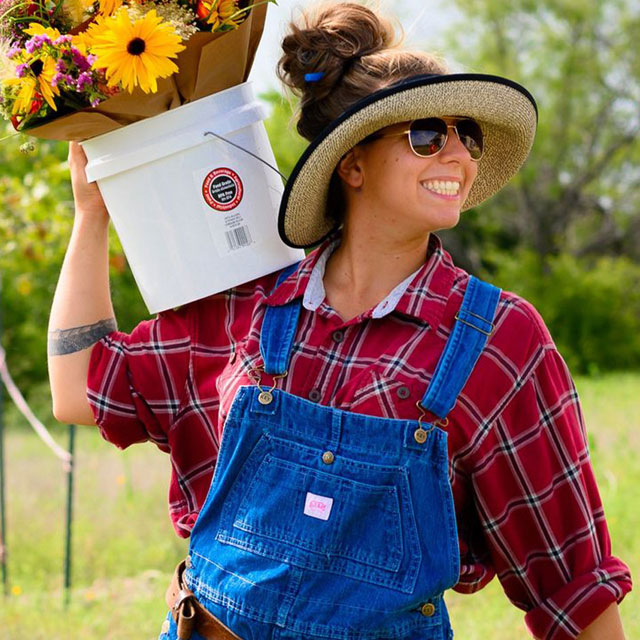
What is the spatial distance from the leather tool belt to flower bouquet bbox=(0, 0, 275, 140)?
3.26 feet

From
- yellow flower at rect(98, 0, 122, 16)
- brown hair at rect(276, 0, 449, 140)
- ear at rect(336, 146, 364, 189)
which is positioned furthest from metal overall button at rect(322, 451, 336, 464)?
yellow flower at rect(98, 0, 122, 16)

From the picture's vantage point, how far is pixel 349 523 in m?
1.92

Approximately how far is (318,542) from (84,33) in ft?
3.69

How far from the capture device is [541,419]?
78.1 inches

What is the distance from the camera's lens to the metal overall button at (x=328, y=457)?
6.35 feet

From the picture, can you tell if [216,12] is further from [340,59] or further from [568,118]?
[568,118]

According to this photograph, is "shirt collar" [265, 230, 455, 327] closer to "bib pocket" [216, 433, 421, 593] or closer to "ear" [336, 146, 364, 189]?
"ear" [336, 146, 364, 189]

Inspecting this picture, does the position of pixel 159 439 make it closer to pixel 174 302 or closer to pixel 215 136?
pixel 174 302

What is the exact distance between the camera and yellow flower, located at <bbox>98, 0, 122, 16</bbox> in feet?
6.87

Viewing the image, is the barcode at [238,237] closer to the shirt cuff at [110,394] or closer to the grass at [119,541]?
the shirt cuff at [110,394]

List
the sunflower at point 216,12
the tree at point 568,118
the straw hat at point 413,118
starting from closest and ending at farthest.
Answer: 1. the straw hat at point 413,118
2. the sunflower at point 216,12
3. the tree at point 568,118

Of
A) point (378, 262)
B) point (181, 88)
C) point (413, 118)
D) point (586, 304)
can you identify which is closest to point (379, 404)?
point (378, 262)

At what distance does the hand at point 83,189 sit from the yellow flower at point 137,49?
0.31 meters

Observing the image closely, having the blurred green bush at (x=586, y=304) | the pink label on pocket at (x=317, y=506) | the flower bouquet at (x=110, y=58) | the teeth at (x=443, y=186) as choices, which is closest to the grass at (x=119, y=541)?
the pink label on pocket at (x=317, y=506)
